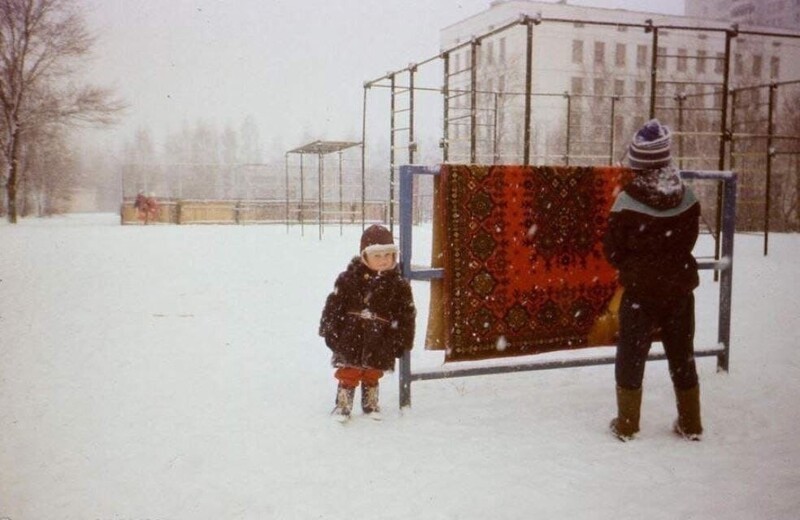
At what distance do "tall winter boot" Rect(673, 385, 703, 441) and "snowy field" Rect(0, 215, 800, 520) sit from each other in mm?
80

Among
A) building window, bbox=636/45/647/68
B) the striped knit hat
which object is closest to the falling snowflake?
the striped knit hat

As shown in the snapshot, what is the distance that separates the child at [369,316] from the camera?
12.7ft

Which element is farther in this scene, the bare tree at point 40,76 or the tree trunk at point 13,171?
the tree trunk at point 13,171

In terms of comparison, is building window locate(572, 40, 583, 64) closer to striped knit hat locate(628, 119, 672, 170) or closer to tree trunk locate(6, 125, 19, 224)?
tree trunk locate(6, 125, 19, 224)

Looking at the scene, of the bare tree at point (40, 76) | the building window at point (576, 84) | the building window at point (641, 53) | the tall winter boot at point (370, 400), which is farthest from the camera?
the building window at point (641, 53)

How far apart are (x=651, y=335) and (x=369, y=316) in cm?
163

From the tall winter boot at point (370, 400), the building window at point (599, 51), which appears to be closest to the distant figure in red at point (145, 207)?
the tall winter boot at point (370, 400)

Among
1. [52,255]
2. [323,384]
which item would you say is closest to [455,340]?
[323,384]

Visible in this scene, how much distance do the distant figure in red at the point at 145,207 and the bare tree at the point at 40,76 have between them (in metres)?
4.62

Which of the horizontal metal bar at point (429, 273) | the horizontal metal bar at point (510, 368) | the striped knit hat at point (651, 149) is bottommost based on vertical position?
the horizontal metal bar at point (510, 368)

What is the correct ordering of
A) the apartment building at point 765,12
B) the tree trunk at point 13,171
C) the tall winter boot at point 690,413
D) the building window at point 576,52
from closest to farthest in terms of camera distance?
the tall winter boot at point 690,413 → the tree trunk at point 13,171 → the apartment building at point 765,12 → the building window at point 576,52

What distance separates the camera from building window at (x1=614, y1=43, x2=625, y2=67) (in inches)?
1998

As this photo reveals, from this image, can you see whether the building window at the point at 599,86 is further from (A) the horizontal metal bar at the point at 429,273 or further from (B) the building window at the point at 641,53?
(A) the horizontal metal bar at the point at 429,273

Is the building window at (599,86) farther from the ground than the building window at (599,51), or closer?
closer
